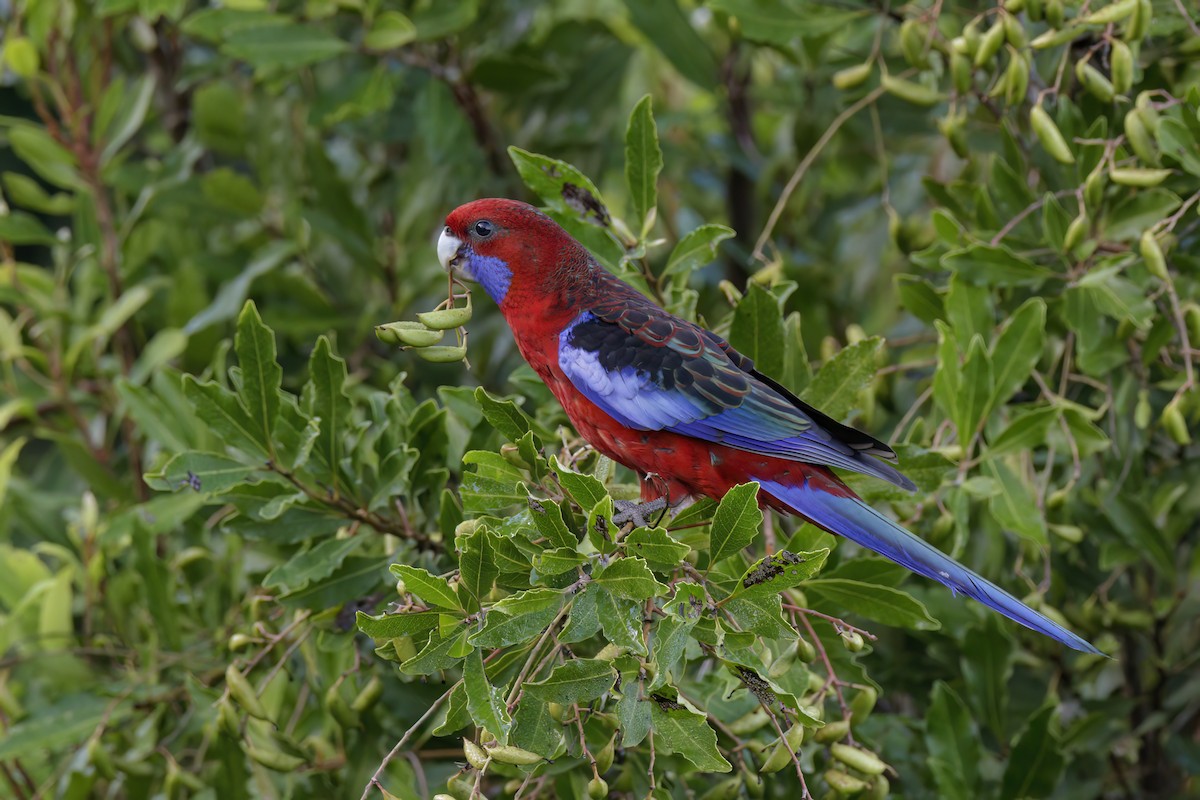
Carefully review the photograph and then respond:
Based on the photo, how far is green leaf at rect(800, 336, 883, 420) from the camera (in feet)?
8.09

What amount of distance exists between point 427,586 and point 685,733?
0.46 metres

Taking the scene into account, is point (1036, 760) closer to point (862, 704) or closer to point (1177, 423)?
point (862, 704)

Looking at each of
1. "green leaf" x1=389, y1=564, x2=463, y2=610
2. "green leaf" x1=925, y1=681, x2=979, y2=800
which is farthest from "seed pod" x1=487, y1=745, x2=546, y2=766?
"green leaf" x1=925, y1=681, x2=979, y2=800

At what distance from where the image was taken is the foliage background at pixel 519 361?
2.49 meters

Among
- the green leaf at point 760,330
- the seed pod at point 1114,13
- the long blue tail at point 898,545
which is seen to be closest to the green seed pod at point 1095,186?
the seed pod at point 1114,13

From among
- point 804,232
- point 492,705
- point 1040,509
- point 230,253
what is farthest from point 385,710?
point 804,232

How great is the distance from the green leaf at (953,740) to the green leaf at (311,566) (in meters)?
1.28

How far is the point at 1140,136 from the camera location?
99.4 inches

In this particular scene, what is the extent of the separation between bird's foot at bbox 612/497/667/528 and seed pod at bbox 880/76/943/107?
1203 mm

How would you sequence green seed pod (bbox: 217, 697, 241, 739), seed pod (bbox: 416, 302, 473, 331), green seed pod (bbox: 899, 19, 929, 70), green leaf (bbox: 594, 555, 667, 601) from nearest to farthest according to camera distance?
green leaf (bbox: 594, 555, 667, 601)
seed pod (bbox: 416, 302, 473, 331)
green seed pod (bbox: 217, 697, 241, 739)
green seed pod (bbox: 899, 19, 929, 70)

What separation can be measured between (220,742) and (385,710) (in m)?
0.37

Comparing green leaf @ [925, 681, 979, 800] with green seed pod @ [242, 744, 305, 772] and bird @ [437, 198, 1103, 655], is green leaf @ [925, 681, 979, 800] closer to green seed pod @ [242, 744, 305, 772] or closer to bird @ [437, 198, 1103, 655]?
bird @ [437, 198, 1103, 655]

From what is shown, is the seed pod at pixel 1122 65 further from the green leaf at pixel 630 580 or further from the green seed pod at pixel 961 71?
the green leaf at pixel 630 580

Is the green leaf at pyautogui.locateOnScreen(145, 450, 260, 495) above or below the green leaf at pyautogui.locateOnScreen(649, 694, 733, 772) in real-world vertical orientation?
above
